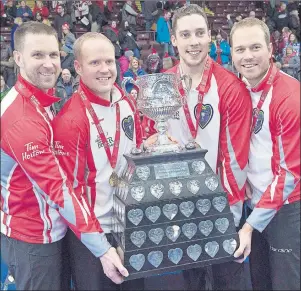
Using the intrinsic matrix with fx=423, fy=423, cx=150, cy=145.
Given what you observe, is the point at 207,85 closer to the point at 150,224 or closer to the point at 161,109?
the point at 161,109

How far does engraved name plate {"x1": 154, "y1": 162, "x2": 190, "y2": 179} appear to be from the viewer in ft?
4.98

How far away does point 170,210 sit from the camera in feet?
4.94

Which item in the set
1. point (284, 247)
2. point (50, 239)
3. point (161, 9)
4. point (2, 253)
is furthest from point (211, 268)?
point (161, 9)

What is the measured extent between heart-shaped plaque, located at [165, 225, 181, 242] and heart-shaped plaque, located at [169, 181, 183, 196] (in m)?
0.12

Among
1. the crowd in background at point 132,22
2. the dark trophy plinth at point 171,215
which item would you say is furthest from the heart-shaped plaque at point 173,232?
the crowd in background at point 132,22

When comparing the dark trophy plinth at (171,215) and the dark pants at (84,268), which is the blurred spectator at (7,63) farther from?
the dark trophy plinth at (171,215)

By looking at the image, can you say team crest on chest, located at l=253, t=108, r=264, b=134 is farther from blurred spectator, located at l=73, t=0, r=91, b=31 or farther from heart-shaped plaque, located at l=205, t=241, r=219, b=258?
blurred spectator, located at l=73, t=0, r=91, b=31

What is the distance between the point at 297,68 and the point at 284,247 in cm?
679

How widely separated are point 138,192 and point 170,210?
0.43 feet

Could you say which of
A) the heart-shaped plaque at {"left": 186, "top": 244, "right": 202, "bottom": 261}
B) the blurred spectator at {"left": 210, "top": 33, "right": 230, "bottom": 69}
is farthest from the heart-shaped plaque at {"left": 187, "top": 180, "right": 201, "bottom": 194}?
the blurred spectator at {"left": 210, "top": 33, "right": 230, "bottom": 69}

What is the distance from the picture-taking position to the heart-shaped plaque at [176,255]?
5.02 feet

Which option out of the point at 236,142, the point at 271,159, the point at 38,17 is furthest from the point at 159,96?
the point at 38,17

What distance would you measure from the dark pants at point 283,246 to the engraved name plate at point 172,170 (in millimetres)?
426

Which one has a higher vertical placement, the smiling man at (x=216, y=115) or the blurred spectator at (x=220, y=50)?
the blurred spectator at (x=220, y=50)
